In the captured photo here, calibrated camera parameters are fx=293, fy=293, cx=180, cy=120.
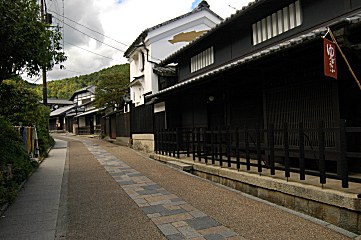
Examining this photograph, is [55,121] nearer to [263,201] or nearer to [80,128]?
[80,128]

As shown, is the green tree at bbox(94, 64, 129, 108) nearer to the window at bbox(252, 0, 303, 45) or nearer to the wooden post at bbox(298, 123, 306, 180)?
the window at bbox(252, 0, 303, 45)

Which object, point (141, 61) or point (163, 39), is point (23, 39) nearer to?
point (163, 39)

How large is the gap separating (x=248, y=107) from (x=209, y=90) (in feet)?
9.15

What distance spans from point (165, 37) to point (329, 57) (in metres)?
16.9

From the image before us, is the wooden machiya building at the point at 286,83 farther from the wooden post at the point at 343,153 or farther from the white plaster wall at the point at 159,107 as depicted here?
the white plaster wall at the point at 159,107

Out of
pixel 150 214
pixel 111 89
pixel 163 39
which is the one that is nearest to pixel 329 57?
pixel 150 214

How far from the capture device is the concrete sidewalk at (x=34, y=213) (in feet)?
17.7

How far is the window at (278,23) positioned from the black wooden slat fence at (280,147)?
3.33 m

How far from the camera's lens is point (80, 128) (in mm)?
49375

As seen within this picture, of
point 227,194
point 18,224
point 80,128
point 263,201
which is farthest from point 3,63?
point 80,128

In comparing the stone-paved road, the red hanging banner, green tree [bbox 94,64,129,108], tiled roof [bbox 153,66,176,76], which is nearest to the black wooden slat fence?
the red hanging banner

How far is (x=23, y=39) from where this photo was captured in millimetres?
6730

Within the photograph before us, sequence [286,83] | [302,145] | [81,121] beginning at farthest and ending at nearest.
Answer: [81,121]
[286,83]
[302,145]

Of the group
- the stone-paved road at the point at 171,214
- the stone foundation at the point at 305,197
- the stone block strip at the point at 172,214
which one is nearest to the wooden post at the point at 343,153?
the stone foundation at the point at 305,197
